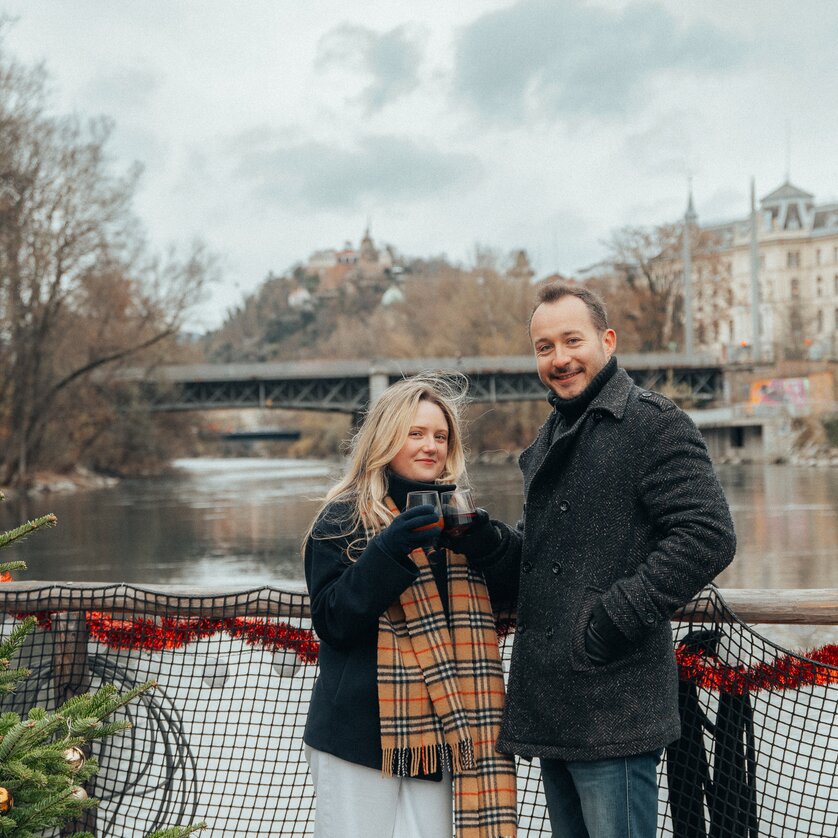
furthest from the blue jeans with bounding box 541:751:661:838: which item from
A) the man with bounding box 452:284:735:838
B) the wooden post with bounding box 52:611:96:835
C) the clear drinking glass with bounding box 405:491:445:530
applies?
the wooden post with bounding box 52:611:96:835

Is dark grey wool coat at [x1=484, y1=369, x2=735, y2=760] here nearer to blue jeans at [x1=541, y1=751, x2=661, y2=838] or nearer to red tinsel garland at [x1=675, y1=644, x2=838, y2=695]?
blue jeans at [x1=541, y1=751, x2=661, y2=838]

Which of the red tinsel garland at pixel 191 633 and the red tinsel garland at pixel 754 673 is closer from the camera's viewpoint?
the red tinsel garland at pixel 754 673

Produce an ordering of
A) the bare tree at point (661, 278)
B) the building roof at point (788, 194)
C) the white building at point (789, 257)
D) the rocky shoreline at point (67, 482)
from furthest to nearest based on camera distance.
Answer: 1. the building roof at point (788, 194)
2. the white building at point (789, 257)
3. the bare tree at point (661, 278)
4. the rocky shoreline at point (67, 482)

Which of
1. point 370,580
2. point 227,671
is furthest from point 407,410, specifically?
point 227,671

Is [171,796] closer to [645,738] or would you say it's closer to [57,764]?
[57,764]

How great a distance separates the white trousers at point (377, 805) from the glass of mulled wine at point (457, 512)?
25.1 inches

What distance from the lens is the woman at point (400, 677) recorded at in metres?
2.43

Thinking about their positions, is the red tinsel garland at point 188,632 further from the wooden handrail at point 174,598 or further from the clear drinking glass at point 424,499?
the clear drinking glass at point 424,499

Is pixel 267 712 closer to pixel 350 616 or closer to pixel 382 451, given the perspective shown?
pixel 350 616

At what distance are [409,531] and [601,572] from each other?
455 mm

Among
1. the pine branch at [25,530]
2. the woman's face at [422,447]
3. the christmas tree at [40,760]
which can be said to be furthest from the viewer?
the woman's face at [422,447]

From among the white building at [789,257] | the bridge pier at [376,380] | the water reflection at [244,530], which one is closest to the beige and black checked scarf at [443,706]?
the water reflection at [244,530]

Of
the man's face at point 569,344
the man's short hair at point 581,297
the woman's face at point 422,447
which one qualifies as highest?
the man's short hair at point 581,297

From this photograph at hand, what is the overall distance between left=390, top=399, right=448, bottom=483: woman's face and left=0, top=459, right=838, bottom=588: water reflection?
19.9 feet
